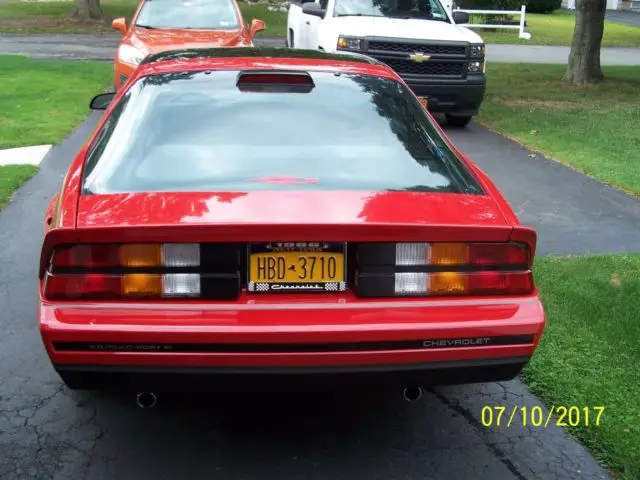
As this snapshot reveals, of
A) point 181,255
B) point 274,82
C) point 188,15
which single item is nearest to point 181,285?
point 181,255

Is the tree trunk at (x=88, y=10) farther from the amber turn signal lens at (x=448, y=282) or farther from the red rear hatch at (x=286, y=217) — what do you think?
the amber turn signal lens at (x=448, y=282)

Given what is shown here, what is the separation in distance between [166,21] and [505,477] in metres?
10.3

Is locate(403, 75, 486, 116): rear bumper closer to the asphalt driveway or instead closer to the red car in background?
the red car in background

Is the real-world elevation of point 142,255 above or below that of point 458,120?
above

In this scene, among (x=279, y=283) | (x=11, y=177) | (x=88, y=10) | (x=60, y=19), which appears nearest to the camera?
(x=279, y=283)

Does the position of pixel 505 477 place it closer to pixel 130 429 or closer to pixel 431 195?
pixel 431 195

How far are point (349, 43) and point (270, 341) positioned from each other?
8.44 m

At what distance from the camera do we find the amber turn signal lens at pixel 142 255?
2.99 metres

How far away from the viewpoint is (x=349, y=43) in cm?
1079

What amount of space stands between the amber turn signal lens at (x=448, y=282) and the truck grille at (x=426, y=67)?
26.4 ft

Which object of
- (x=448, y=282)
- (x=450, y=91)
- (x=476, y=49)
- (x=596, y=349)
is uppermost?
(x=448, y=282)

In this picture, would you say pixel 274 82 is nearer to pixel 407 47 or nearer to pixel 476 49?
pixel 407 47

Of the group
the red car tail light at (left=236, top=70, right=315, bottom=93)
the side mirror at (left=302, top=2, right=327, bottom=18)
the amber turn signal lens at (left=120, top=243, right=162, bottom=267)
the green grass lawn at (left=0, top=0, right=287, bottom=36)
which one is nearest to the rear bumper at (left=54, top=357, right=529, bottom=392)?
the amber turn signal lens at (left=120, top=243, right=162, bottom=267)
